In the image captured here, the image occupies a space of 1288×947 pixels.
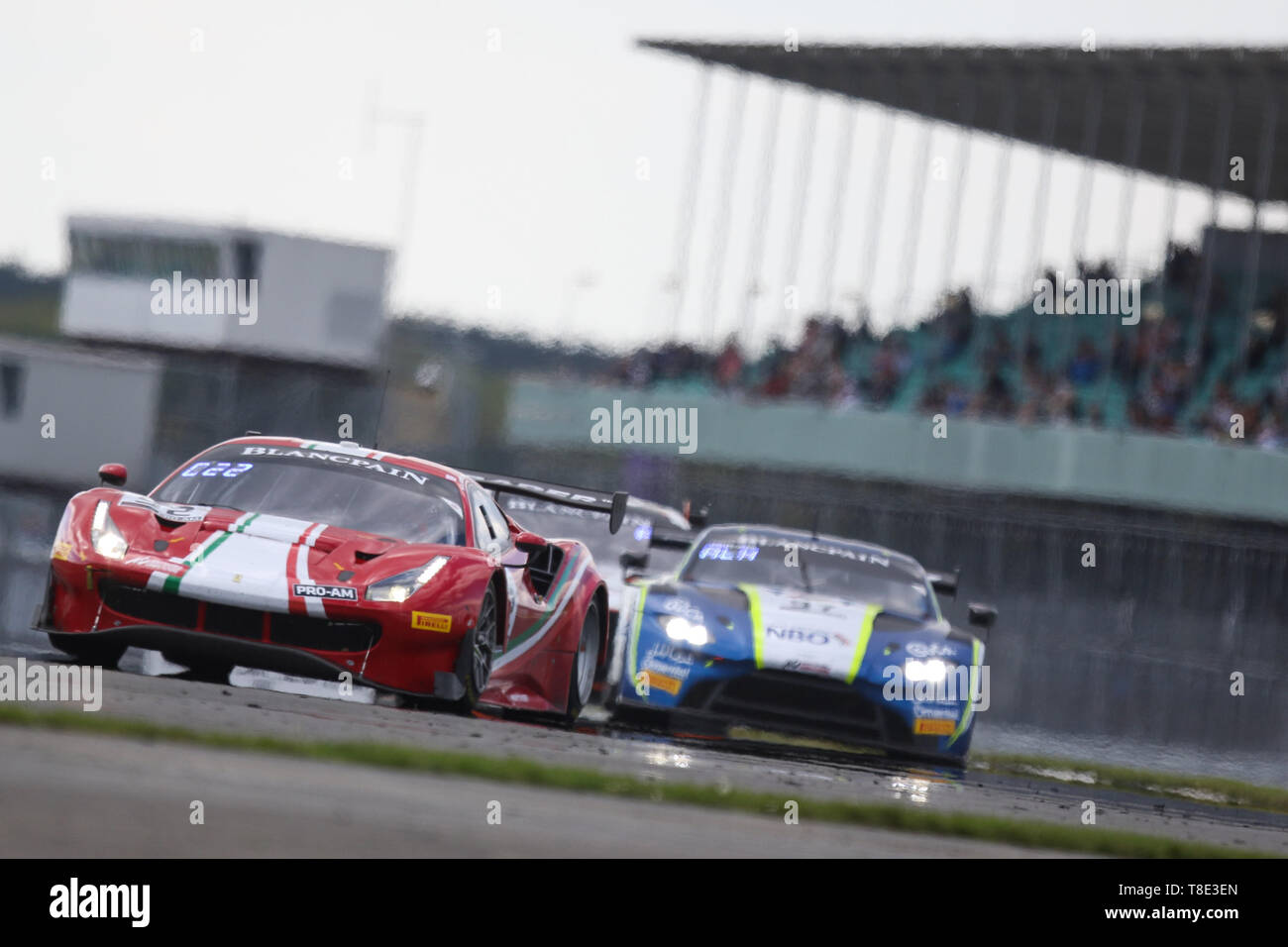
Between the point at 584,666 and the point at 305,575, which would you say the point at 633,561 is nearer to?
the point at 584,666

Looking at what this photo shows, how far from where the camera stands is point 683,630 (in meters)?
10.7

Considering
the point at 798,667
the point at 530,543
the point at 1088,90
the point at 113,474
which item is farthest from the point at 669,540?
Answer: the point at 1088,90

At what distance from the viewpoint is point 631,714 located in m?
11.0

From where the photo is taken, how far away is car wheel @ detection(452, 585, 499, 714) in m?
8.76

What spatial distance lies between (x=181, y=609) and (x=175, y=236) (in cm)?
4987

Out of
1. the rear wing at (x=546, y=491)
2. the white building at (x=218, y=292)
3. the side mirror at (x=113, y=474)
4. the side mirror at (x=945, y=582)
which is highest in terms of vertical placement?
the white building at (x=218, y=292)

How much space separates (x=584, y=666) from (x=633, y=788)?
15.3 feet

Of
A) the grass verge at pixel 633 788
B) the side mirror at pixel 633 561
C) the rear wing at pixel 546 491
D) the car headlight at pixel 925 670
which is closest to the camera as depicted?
the grass verge at pixel 633 788

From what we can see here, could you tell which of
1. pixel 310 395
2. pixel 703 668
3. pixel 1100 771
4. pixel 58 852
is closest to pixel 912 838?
pixel 58 852

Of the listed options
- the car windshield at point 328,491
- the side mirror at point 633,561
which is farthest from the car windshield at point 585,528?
the car windshield at point 328,491

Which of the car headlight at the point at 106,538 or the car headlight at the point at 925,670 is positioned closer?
the car headlight at the point at 106,538

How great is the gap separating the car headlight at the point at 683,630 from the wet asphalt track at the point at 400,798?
1686 millimetres

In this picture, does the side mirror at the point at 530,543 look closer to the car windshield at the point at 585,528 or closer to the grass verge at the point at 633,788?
the car windshield at the point at 585,528

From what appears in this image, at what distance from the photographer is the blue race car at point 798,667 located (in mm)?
10375
